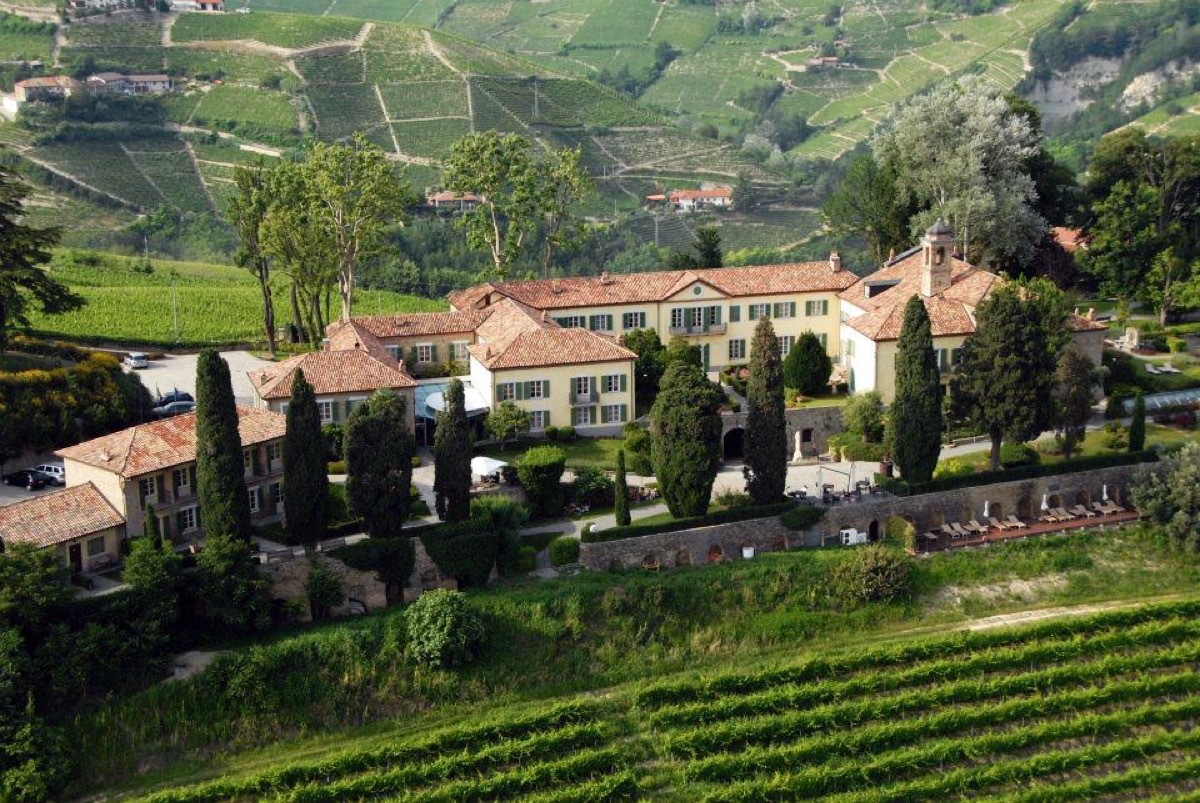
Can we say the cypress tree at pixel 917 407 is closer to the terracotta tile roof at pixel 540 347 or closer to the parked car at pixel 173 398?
the terracotta tile roof at pixel 540 347

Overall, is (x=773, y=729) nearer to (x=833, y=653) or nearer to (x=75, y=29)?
(x=833, y=653)

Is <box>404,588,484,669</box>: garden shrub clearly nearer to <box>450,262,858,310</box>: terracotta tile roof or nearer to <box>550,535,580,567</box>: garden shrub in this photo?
<box>550,535,580,567</box>: garden shrub

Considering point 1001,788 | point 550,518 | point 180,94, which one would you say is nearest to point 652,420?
point 550,518

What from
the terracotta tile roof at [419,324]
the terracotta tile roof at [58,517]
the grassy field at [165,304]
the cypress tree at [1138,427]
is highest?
the grassy field at [165,304]

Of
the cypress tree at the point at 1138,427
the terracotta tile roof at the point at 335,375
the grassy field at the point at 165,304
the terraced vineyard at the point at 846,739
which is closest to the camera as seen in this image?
the terraced vineyard at the point at 846,739

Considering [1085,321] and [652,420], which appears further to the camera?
[1085,321]

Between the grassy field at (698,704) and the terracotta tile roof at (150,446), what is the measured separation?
8510 mm

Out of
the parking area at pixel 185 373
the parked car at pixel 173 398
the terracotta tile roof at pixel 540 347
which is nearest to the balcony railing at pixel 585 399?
the terracotta tile roof at pixel 540 347

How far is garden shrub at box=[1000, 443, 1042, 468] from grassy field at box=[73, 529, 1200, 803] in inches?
313

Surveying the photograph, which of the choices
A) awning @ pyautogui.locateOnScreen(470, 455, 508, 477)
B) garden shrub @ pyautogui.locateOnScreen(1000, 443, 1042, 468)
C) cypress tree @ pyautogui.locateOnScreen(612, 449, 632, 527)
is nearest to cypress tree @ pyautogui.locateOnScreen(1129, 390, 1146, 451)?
garden shrub @ pyautogui.locateOnScreen(1000, 443, 1042, 468)

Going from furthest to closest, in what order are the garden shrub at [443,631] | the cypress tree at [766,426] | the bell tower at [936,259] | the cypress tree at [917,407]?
the bell tower at [936,259], the cypress tree at [917,407], the cypress tree at [766,426], the garden shrub at [443,631]

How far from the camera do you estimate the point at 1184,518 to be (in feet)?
200

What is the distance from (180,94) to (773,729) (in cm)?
11466

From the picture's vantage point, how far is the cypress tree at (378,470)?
55.5m
